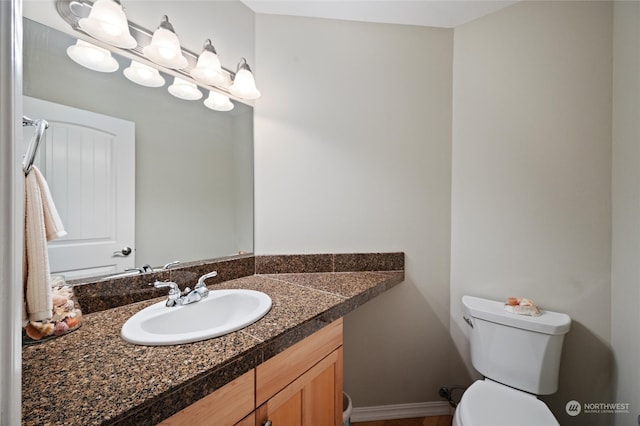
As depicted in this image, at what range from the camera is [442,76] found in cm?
156

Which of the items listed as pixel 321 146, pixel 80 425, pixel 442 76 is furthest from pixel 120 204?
pixel 442 76

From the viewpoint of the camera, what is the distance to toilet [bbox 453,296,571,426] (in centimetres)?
104

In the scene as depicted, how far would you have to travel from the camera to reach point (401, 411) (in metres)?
1.56

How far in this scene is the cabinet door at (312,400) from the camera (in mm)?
760

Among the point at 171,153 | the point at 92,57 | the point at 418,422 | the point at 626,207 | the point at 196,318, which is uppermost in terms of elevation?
the point at 92,57

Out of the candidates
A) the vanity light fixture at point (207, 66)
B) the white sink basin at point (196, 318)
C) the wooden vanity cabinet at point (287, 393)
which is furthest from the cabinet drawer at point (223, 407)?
the vanity light fixture at point (207, 66)

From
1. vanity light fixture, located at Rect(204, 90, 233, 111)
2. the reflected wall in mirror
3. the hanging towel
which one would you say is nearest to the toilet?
the reflected wall in mirror

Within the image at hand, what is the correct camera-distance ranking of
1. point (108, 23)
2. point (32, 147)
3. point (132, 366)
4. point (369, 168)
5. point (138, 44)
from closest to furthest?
point (132, 366) < point (32, 147) < point (108, 23) < point (138, 44) < point (369, 168)

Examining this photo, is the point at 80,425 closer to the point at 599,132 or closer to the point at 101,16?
the point at 101,16

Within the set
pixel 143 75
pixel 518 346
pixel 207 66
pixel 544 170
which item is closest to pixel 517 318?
pixel 518 346

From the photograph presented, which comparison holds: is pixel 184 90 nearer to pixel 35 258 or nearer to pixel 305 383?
pixel 35 258

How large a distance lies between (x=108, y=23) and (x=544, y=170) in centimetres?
208

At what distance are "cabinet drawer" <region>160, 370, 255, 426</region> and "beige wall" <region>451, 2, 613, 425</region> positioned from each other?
53.9 inches
